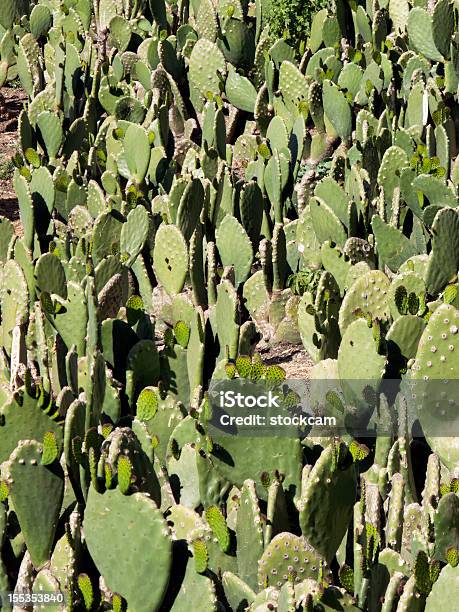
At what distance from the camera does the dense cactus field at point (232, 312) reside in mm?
2762

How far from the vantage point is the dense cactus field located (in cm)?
276

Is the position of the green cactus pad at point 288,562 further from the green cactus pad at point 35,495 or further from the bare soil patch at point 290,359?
the bare soil patch at point 290,359

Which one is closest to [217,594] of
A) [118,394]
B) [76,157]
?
[118,394]

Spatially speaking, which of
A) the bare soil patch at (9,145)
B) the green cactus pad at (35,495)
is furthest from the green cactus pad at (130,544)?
the bare soil patch at (9,145)

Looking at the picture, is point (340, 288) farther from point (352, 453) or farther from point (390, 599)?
point (390, 599)

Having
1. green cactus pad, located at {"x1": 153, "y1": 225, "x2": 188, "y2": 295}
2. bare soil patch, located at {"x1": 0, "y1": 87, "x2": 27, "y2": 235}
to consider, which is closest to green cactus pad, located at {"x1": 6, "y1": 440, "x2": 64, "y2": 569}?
green cactus pad, located at {"x1": 153, "y1": 225, "x2": 188, "y2": 295}

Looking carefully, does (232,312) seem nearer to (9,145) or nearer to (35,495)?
(35,495)

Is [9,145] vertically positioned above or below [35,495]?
above

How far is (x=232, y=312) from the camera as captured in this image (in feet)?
12.6

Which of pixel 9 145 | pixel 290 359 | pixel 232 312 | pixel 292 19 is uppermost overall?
pixel 292 19

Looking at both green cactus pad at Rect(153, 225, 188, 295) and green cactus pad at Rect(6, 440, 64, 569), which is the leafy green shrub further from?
green cactus pad at Rect(6, 440, 64, 569)

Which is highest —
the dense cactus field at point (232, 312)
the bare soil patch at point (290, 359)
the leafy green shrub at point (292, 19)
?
the leafy green shrub at point (292, 19)

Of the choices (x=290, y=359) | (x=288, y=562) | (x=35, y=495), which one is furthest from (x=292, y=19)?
(x=288, y=562)

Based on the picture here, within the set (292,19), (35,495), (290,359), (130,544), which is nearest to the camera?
(130,544)
